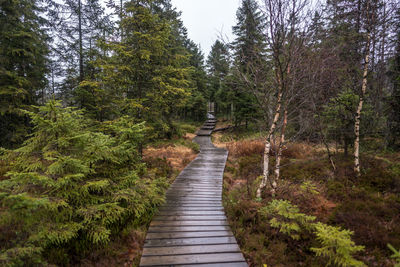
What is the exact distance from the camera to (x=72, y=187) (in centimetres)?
370

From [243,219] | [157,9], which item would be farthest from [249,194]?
[157,9]

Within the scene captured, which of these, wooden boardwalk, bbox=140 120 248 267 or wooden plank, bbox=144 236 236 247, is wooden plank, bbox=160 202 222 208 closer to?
wooden boardwalk, bbox=140 120 248 267

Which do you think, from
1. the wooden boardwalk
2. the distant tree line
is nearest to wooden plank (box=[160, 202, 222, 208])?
the wooden boardwalk

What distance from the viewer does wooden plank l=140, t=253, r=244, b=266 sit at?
11.1 feet

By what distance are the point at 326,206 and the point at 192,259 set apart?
472 centimetres

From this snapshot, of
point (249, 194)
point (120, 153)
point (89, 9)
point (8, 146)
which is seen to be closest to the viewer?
point (120, 153)

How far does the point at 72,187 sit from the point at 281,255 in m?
4.80

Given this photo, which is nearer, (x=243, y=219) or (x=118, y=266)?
(x=118, y=266)

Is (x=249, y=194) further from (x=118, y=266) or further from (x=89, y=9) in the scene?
(x=89, y=9)

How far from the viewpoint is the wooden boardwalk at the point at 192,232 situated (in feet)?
11.5

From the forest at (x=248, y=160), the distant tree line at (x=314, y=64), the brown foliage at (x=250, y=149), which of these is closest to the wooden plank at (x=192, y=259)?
the forest at (x=248, y=160)

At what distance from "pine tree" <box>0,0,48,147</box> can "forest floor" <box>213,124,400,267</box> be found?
1244 cm

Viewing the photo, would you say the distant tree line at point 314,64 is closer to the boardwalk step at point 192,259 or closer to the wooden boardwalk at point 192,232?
the wooden boardwalk at point 192,232

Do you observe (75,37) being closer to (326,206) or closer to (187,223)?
(187,223)
